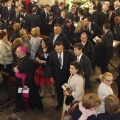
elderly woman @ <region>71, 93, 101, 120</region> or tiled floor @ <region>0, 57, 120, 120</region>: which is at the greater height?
elderly woman @ <region>71, 93, 101, 120</region>

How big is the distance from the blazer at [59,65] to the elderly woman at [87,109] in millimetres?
1939

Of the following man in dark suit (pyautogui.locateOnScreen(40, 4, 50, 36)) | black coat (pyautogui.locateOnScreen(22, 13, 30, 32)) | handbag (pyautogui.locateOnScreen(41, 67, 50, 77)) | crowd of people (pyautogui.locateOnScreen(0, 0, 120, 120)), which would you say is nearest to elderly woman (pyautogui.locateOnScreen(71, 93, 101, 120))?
crowd of people (pyautogui.locateOnScreen(0, 0, 120, 120))

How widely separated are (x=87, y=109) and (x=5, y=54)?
337cm

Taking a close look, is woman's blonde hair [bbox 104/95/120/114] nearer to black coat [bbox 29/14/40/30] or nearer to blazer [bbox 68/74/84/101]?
blazer [bbox 68/74/84/101]

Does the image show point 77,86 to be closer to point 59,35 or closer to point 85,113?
point 85,113

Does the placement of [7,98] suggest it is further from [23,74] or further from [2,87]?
[23,74]

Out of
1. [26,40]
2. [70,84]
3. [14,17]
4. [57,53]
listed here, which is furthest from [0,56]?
[14,17]

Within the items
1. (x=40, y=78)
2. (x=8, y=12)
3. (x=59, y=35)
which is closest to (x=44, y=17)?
(x=8, y=12)

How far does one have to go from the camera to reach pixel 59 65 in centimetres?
601

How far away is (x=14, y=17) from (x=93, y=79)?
185 inches

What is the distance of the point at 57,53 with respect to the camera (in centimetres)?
596

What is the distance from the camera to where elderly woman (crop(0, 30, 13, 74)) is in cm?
682

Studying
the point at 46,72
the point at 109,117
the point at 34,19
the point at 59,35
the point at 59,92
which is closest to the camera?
the point at 109,117

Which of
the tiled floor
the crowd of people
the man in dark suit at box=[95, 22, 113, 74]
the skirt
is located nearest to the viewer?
the crowd of people
